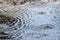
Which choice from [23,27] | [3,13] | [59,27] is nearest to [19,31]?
[23,27]

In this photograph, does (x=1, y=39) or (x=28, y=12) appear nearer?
(x=1, y=39)

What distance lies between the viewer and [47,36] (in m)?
0.92

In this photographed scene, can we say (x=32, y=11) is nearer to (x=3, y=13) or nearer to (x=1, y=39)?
(x=3, y=13)

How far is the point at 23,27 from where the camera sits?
1062mm

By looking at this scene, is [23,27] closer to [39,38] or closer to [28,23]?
[28,23]

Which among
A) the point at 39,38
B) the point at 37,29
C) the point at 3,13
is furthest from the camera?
the point at 3,13

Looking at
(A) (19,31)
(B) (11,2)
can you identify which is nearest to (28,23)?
(A) (19,31)

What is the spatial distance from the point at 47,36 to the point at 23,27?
0.21 metres

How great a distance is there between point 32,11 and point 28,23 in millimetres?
308

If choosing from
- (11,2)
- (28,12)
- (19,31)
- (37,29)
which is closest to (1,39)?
(19,31)

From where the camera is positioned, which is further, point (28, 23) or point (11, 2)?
point (11, 2)

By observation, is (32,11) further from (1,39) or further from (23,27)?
(1,39)

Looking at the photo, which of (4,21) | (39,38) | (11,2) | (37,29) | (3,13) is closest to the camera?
(39,38)

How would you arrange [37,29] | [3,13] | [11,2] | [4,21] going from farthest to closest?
[11,2] < [3,13] < [4,21] < [37,29]
